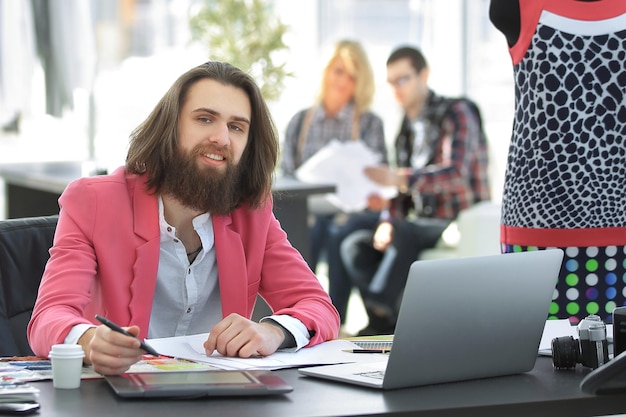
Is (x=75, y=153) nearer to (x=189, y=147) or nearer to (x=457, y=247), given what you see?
(x=457, y=247)

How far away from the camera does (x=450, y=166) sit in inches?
216

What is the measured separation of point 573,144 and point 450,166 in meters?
3.12

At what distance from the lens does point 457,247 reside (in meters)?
5.65

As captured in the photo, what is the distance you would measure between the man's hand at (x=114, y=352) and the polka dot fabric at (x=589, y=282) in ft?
3.46

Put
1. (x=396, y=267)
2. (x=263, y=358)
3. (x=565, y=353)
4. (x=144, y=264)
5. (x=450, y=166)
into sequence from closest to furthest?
1. (x=565, y=353)
2. (x=263, y=358)
3. (x=144, y=264)
4. (x=450, y=166)
5. (x=396, y=267)

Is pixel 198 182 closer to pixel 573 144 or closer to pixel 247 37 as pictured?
pixel 573 144

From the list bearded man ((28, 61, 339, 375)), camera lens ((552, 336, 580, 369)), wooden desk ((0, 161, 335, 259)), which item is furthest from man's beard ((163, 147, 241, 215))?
wooden desk ((0, 161, 335, 259))

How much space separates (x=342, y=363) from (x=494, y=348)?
0.27 m

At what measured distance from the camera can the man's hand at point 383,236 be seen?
5703 mm

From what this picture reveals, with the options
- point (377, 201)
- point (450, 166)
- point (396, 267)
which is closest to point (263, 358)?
point (450, 166)

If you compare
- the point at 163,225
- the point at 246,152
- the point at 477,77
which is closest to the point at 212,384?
the point at 163,225

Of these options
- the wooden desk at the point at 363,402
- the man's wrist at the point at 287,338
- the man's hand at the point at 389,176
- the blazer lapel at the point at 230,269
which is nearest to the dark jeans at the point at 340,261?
the man's hand at the point at 389,176

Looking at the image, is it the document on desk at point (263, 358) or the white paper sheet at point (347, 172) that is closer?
the document on desk at point (263, 358)

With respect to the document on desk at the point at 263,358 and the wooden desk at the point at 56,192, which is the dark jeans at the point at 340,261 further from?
the document on desk at the point at 263,358
